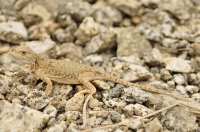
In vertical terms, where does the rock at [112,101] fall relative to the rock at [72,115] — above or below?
above

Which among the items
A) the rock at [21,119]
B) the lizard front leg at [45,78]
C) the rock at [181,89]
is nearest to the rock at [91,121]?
the rock at [21,119]

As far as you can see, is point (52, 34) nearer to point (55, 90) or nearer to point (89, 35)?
point (89, 35)

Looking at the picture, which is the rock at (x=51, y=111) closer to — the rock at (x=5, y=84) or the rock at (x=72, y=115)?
the rock at (x=72, y=115)

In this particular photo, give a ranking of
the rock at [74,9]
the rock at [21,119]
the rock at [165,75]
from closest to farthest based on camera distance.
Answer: the rock at [21,119], the rock at [165,75], the rock at [74,9]

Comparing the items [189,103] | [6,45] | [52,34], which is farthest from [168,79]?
[6,45]

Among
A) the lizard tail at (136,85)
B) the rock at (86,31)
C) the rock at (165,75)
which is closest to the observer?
the lizard tail at (136,85)

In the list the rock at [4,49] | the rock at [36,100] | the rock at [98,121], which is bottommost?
the rock at [98,121]

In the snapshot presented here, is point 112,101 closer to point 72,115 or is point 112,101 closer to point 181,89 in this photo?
point 72,115

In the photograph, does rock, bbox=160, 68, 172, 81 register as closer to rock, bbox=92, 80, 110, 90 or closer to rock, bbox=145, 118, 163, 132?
rock, bbox=92, 80, 110, 90
